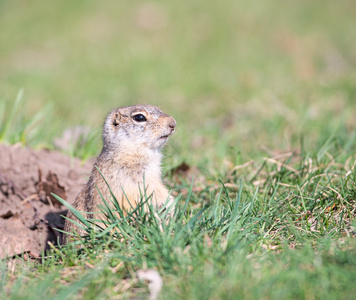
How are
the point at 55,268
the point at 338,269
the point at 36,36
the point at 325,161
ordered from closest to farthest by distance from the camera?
the point at 338,269
the point at 55,268
the point at 325,161
the point at 36,36

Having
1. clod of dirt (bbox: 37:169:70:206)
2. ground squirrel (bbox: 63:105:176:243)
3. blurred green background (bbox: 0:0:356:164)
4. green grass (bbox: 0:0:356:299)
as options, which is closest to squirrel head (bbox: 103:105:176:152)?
ground squirrel (bbox: 63:105:176:243)

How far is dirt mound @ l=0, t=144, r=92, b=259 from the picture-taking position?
4117 millimetres

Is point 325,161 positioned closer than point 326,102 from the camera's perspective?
Yes

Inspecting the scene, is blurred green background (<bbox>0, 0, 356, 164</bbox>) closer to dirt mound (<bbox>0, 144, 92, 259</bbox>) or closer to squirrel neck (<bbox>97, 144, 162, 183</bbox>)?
dirt mound (<bbox>0, 144, 92, 259</bbox>)

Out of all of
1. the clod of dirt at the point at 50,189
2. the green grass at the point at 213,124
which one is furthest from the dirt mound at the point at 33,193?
the green grass at the point at 213,124

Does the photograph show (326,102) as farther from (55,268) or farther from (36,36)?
(36,36)

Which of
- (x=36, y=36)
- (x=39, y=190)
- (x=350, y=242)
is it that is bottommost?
(x=39, y=190)

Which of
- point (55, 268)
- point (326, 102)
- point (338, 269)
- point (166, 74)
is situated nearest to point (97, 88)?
point (166, 74)

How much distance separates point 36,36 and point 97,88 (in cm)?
328

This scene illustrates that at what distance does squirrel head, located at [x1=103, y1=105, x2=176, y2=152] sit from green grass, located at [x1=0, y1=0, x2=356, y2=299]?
1.57ft

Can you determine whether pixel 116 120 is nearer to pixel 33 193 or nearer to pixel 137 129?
pixel 137 129

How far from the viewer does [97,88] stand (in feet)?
30.2

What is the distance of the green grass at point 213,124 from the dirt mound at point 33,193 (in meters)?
0.33

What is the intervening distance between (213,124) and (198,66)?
9.85ft
